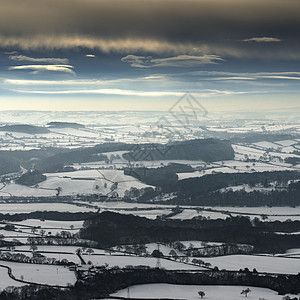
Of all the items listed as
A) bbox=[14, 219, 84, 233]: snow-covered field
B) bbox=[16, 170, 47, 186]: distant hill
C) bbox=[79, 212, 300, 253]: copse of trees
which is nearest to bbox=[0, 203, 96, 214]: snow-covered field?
bbox=[14, 219, 84, 233]: snow-covered field

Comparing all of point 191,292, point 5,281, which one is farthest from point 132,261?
point 5,281

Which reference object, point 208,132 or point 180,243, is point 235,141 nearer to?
point 208,132

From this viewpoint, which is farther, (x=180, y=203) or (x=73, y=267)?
(x=180, y=203)

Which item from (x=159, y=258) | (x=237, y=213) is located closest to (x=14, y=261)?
(x=159, y=258)

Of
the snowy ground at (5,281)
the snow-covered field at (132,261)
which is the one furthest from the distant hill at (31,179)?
the snowy ground at (5,281)

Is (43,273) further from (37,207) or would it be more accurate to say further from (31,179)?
(31,179)

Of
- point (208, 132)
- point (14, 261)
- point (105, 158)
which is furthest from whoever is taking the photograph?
point (208, 132)

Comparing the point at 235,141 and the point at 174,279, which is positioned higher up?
the point at 235,141

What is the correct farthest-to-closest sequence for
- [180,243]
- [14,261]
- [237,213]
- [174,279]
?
[237,213], [180,243], [14,261], [174,279]

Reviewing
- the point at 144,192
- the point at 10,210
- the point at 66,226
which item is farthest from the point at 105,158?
the point at 66,226
